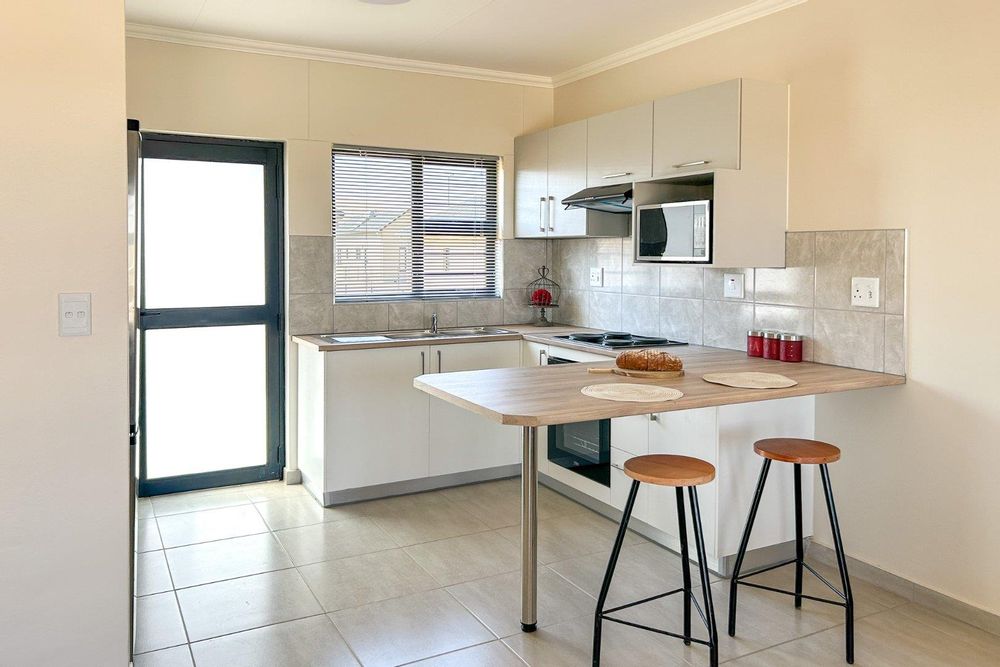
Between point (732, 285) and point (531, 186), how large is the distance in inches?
61.5

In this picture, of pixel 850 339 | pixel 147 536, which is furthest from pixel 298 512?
pixel 850 339

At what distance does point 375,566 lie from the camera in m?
3.40

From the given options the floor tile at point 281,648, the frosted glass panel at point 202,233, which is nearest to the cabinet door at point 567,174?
the frosted glass panel at point 202,233

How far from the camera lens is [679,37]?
160 inches

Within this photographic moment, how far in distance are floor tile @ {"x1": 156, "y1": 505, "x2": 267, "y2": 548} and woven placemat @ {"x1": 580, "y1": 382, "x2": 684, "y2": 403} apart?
6.48ft

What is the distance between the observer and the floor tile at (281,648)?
2598mm

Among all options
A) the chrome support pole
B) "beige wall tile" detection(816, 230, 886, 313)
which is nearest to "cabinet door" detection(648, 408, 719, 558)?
"beige wall tile" detection(816, 230, 886, 313)

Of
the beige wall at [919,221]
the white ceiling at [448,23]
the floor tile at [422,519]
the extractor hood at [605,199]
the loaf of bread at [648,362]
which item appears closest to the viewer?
the beige wall at [919,221]

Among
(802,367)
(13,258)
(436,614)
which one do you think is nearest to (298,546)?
(436,614)

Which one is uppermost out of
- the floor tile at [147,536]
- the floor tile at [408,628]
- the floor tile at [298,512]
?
the floor tile at [298,512]

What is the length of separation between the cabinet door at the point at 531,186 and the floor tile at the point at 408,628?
246 centimetres

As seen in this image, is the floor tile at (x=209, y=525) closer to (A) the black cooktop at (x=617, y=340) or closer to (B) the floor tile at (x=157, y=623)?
(B) the floor tile at (x=157, y=623)

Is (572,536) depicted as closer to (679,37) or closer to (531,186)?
(531,186)

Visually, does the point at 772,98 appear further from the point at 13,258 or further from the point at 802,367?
the point at 13,258
